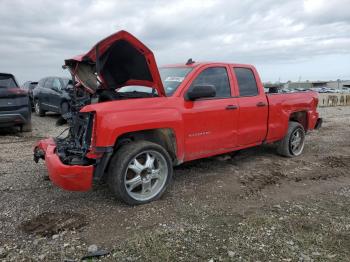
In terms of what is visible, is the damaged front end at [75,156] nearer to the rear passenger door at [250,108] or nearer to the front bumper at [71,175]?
the front bumper at [71,175]

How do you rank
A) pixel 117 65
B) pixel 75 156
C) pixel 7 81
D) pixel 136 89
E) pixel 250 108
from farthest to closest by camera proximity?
pixel 7 81 < pixel 250 108 < pixel 136 89 < pixel 117 65 < pixel 75 156

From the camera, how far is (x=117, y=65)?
16.6 feet

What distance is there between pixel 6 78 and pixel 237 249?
8.11 metres

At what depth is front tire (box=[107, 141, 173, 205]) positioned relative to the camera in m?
4.27

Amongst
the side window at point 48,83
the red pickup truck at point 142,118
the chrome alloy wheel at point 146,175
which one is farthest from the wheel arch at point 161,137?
the side window at point 48,83

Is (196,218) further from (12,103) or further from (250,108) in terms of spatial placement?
(12,103)

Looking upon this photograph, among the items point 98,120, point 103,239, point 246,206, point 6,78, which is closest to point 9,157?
point 6,78

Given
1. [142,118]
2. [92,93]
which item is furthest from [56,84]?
[142,118]

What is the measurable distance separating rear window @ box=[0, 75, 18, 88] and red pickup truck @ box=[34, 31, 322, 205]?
4.84 metres

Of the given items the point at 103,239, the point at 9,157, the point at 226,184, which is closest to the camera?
the point at 103,239

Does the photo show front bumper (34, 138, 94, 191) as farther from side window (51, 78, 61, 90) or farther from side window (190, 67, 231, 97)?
Answer: side window (51, 78, 61, 90)

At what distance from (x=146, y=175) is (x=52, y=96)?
9955 mm

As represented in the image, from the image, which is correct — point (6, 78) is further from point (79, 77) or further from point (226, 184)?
point (226, 184)

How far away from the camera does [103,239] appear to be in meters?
3.67
